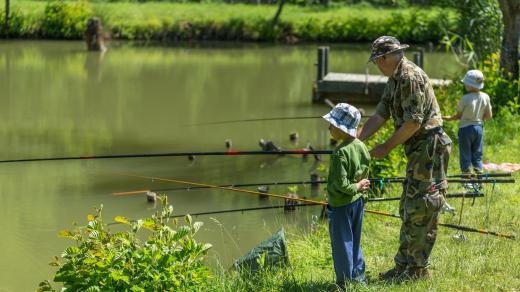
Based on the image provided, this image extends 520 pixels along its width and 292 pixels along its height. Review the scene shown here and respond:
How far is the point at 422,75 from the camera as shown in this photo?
5.26 meters

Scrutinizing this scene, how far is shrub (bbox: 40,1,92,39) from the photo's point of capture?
1316 inches

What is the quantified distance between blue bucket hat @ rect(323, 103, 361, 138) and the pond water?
2474 millimetres

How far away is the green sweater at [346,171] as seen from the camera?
A: 509 cm

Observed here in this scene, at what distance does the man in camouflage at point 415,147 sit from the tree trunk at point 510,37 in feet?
24.4

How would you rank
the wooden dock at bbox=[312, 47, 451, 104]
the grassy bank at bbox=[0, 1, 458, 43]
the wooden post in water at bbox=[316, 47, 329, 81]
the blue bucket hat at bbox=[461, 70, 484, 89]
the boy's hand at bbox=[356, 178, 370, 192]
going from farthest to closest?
the grassy bank at bbox=[0, 1, 458, 43]
the wooden post in water at bbox=[316, 47, 329, 81]
the wooden dock at bbox=[312, 47, 451, 104]
the blue bucket hat at bbox=[461, 70, 484, 89]
the boy's hand at bbox=[356, 178, 370, 192]

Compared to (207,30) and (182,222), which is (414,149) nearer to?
(182,222)

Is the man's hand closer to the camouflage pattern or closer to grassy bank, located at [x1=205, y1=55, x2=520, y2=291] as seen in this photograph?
the camouflage pattern

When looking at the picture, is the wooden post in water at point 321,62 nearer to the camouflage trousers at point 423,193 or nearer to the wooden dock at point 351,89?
the wooden dock at point 351,89

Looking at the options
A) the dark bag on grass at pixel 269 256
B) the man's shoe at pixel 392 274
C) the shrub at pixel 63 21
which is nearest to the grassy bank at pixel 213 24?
the shrub at pixel 63 21

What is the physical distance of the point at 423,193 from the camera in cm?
533

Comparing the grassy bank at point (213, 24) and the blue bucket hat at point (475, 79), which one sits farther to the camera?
the grassy bank at point (213, 24)

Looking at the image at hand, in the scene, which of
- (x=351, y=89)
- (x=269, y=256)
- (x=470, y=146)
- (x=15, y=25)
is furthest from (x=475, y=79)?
(x=15, y=25)

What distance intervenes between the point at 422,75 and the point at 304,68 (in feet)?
68.3

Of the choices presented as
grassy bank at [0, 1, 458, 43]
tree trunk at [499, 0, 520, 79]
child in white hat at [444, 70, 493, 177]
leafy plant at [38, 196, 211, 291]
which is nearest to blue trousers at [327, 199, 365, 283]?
leafy plant at [38, 196, 211, 291]
